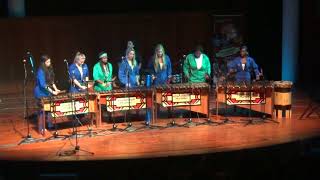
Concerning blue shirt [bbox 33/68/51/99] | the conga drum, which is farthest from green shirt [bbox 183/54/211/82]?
blue shirt [bbox 33/68/51/99]

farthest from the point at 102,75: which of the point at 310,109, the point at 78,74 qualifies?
the point at 310,109

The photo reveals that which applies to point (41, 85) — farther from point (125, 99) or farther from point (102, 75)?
point (125, 99)

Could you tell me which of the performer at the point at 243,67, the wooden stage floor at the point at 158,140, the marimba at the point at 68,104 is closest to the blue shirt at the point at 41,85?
the marimba at the point at 68,104

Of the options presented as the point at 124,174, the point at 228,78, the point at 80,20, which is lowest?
the point at 124,174

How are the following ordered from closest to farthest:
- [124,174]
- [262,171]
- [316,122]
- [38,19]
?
[262,171], [124,174], [316,122], [38,19]

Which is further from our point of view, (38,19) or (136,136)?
(38,19)

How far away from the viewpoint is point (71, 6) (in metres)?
15.0

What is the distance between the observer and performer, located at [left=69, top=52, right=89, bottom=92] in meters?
11.8

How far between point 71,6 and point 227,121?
5132mm

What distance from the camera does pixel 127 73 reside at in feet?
40.1

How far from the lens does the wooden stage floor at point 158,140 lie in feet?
32.3

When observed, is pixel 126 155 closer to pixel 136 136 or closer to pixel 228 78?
pixel 136 136

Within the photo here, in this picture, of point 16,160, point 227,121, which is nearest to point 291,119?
point 227,121

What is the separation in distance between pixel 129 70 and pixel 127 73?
74 millimetres
